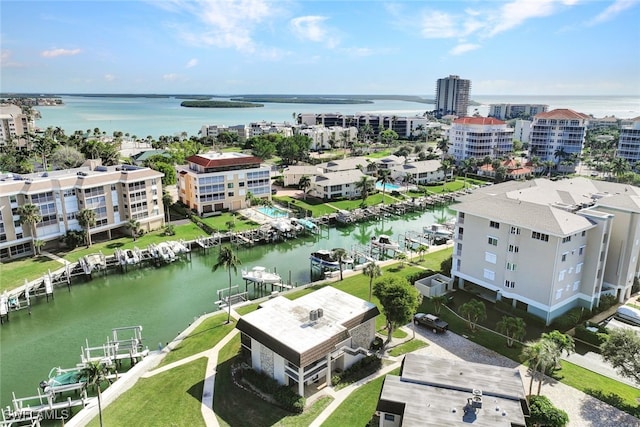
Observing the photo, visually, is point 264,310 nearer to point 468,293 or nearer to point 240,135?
point 468,293

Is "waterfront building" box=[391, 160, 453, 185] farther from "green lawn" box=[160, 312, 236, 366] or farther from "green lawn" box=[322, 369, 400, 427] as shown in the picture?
"green lawn" box=[322, 369, 400, 427]

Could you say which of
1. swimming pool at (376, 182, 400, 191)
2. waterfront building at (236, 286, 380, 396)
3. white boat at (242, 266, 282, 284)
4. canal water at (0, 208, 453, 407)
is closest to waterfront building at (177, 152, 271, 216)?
canal water at (0, 208, 453, 407)

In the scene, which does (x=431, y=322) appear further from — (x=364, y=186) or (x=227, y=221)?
(x=364, y=186)

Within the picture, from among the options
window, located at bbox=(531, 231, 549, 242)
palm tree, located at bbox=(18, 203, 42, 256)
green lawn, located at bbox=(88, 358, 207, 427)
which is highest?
window, located at bbox=(531, 231, 549, 242)

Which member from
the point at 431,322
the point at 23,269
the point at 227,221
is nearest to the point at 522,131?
the point at 227,221

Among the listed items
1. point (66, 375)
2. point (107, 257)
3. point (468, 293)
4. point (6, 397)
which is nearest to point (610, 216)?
point (468, 293)

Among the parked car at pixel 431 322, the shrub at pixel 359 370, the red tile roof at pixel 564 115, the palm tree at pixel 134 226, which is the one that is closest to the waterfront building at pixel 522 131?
the red tile roof at pixel 564 115
